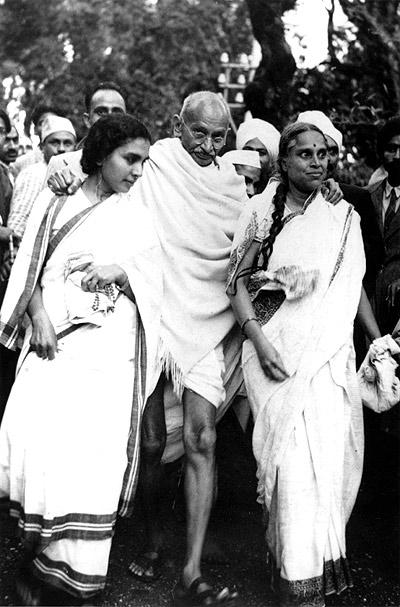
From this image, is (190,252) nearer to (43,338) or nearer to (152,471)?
(43,338)

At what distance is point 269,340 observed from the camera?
146 inches

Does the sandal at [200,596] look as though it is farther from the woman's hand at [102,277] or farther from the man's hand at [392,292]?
the man's hand at [392,292]

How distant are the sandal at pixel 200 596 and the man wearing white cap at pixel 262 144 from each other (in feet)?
7.79

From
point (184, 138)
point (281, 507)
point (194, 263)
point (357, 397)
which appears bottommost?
point (281, 507)

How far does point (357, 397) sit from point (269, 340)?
448 mm

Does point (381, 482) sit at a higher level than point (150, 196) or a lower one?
lower

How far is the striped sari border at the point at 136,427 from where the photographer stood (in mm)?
3543

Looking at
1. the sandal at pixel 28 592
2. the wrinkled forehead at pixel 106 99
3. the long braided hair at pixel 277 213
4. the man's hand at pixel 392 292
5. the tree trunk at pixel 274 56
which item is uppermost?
the tree trunk at pixel 274 56

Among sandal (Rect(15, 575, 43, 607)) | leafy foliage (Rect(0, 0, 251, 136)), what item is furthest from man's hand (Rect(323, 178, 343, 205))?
leafy foliage (Rect(0, 0, 251, 136))

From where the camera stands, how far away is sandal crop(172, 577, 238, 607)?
3.42 m

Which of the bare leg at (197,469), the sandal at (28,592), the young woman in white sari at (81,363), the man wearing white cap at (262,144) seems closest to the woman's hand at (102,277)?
the young woman in white sari at (81,363)

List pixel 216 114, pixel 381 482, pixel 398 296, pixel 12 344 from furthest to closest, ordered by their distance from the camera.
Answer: pixel 381 482 < pixel 398 296 < pixel 216 114 < pixel 12 344

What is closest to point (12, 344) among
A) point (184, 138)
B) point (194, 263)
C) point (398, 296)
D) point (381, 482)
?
point (194, 263)

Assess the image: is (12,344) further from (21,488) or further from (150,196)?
(150,196)
